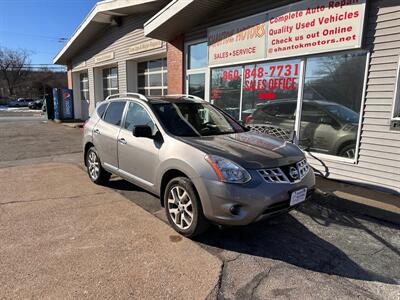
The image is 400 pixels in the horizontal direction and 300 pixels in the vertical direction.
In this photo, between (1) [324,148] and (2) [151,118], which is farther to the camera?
(1) [324,148]

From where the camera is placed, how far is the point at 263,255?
334 cm

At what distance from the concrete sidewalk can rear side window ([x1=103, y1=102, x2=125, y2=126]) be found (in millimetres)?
1319

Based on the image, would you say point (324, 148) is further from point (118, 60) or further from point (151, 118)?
point (118, 60)

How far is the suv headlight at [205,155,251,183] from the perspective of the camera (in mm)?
3172

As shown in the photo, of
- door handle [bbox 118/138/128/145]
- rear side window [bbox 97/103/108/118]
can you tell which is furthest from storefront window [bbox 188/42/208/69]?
door handle [bbox 118/138/128/145]

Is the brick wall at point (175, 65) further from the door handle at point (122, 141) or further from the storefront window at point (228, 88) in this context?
the door handle at point (122, 141)

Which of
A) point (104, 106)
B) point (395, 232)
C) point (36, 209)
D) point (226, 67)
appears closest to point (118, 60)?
point (226, 67)

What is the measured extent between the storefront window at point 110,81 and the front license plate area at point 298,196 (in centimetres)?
1380

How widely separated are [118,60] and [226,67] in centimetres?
772

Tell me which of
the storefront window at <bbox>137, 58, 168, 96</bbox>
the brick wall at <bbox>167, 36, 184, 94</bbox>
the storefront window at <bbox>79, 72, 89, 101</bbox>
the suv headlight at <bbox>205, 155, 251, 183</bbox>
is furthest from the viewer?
the storefront window at <bbox>79, 72, 89, 101</bbox>

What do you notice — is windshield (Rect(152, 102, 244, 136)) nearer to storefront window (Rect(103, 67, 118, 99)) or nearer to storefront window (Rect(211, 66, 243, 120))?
storefront window (Rect(211, 66, 243, 120))

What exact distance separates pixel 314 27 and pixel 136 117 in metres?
4.01

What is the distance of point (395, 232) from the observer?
3900mm

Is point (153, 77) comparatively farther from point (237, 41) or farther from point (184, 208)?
point (184, 208)
